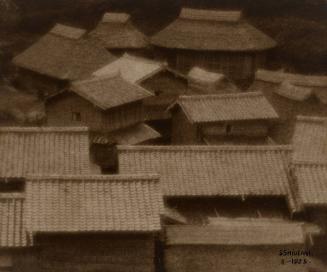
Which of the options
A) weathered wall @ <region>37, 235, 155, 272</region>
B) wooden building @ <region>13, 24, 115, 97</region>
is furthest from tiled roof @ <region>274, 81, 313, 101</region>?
weathered wall @ <region>37, 235, 155, 272</region>

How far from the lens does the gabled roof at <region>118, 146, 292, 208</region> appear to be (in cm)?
2142

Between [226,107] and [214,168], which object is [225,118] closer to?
[226,107]

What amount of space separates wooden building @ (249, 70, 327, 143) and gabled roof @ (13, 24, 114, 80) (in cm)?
1121

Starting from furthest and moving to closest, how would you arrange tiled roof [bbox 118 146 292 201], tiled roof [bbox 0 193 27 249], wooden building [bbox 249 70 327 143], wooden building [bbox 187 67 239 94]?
wooden building [bbox 187 67 239 94]
wooden building [bbox 249 70 327 143]
tiled roof [bbox 118 146 292 201]
tiled roof [bbox 0 193 27 249]

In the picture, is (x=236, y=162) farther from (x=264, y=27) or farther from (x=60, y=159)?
(x=264, y=27)

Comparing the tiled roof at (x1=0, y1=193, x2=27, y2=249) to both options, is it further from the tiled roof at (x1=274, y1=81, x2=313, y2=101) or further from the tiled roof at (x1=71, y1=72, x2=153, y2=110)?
the tiled roof at (x1=274, y1=81, x2=313, y2=101)

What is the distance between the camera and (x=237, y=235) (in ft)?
62.3

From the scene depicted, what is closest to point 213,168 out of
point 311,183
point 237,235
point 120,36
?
point 311,183

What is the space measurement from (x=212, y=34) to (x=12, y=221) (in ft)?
91.8

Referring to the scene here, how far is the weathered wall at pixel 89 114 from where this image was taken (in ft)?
93.2

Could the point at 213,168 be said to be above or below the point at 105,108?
above

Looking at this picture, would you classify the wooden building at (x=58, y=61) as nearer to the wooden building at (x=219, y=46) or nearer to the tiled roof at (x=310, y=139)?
the wooden building at (x=219, y=46)

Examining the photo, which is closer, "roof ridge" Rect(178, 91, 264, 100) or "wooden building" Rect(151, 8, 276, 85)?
"roof ridge" Rect(178, 91, 264, 100)

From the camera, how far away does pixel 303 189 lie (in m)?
20.6
